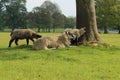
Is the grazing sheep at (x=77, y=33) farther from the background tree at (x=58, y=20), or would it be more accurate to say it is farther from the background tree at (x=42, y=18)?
the background tree at (x=58, y=20)

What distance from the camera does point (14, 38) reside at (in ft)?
78.3

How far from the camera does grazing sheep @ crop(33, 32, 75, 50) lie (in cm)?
1752

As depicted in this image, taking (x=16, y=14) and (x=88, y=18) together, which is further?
(x=16, y=14)

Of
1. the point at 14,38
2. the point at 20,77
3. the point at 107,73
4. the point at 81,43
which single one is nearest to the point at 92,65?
the point at 107,73

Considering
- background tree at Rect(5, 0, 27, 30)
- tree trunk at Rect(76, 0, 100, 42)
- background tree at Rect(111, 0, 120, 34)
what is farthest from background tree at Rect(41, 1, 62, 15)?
tree trunk at Rect(76, 0, 100, 42)

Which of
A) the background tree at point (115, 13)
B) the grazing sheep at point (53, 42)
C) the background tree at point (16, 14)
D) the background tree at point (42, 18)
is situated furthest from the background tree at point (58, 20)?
the grazing sheep at point (53, 42)

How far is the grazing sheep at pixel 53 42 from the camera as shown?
1752 centimetres

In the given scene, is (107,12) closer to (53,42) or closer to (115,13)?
(115,13)

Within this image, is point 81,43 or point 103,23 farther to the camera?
point 103,23

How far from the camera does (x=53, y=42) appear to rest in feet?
58.9

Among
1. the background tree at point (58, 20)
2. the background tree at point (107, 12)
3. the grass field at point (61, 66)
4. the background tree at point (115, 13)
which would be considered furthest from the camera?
the background tree at point (58, 20)

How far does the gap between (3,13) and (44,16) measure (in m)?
14.8

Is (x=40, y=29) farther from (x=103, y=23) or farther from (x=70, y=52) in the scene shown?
(x=70, y=52)

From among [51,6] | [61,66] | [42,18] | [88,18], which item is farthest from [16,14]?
[61,66]
